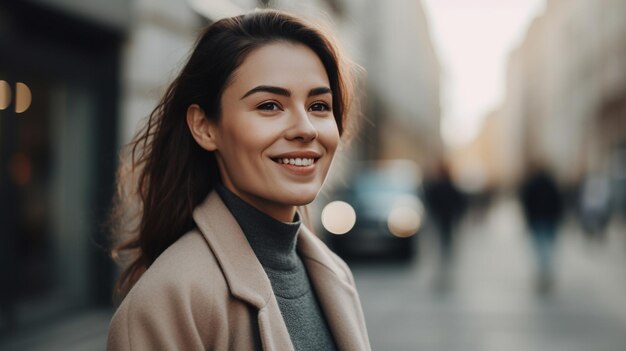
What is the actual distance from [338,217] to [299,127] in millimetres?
13477

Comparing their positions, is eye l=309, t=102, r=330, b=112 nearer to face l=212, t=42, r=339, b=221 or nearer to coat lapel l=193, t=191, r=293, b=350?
face l=212, t=42, r=339, b=221

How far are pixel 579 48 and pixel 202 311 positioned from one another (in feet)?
169

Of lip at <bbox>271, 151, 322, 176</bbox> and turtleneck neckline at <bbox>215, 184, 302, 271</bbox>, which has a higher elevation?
lip at <bbox>271, 151, 322, 176</bbox>

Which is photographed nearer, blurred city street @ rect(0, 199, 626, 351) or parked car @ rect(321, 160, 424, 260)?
blurred city street @ rect(0, 199, 626, 351)

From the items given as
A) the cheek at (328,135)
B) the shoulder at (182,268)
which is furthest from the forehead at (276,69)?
the shoulder at (182,268)

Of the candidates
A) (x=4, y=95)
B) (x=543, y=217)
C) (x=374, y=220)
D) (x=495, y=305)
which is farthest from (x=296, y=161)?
(x=374, y=220)

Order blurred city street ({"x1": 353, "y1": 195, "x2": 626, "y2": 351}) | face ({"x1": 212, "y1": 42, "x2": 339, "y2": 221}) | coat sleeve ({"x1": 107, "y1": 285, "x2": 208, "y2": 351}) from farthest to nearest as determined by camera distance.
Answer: blurred city street ({"x1": 353, "y1": 195, "x2": 626, "y2": 351})
face ({"x1": 212, "y1": 42, "x2": 339, "y2": 221})
coat sleeve ({"x1": 107, "y1": 285, "x2": 208, "y2": 351})

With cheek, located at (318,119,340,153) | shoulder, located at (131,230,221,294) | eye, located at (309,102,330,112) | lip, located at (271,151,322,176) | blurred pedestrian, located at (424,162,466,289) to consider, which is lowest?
blurred pedestrian, located at (424,162,466,289)

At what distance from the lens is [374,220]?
14688mm

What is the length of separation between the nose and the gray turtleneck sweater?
0.21 meters

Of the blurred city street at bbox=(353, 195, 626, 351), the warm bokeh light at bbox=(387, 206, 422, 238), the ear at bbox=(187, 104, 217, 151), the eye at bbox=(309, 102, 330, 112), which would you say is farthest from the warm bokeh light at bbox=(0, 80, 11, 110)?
the warm bokeh light at bbox=(387, 206, 422, 238)

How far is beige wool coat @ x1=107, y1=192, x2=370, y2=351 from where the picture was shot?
148cm

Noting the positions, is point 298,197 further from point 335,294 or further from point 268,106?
point 335,294

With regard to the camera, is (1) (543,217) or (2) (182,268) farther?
(1) (543,217)
